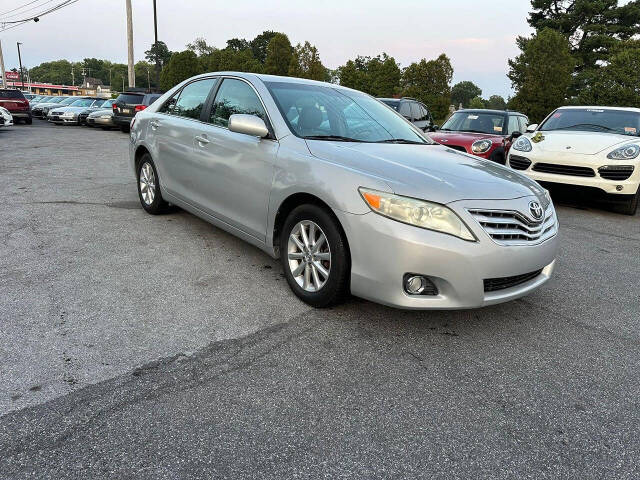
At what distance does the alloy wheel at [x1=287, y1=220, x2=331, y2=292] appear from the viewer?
3176mm

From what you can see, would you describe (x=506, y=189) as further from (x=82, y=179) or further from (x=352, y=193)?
(x=82, y=179)

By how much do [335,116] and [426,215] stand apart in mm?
1560

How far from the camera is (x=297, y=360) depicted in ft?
8.70

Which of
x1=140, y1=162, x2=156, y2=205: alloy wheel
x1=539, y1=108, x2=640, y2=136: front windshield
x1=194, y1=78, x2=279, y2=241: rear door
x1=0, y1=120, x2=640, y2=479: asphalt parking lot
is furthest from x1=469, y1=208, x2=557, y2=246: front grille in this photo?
x1=539, y1=108, x2=640, y2=136: front windshield

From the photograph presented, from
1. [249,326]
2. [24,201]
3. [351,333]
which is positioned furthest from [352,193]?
[24,201]

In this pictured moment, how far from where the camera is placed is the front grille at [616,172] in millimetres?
6680

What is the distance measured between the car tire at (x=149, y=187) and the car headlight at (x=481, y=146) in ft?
18.1

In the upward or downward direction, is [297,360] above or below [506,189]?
below

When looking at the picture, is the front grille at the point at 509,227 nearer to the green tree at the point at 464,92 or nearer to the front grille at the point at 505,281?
the front grille at the point at 505,281

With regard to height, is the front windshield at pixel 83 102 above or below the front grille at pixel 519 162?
below

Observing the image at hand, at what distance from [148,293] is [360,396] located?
72.9 inches

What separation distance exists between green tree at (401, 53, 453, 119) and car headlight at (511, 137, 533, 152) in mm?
18641

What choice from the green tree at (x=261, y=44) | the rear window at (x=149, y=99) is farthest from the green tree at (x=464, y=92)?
the rear window at (x=149, y=99)

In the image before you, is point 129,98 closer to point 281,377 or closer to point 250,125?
point 250,125
